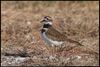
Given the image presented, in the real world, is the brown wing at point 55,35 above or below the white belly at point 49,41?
above

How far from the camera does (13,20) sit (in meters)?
12.7

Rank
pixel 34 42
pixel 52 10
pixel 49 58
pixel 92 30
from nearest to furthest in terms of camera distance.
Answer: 1. pixel 49 58
2. pixel 34 42
3. pixel 92 30
4. pixel 52 10

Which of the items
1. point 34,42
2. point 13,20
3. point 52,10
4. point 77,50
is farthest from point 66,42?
point 52,10

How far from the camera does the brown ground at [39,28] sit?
30.7 ft

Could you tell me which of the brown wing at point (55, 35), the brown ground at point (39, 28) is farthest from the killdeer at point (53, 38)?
the brown ground at point (39, 28)

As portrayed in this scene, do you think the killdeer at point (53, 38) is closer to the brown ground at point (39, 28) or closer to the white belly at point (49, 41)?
the white belly at point (49, 41)

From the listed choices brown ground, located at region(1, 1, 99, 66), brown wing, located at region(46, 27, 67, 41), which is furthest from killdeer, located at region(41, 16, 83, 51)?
brown ground, located at region(1, 1, 99, 66)

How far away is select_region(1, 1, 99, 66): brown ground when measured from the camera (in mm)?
9359

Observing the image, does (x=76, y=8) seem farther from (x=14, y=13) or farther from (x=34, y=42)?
(x=34, y=42)

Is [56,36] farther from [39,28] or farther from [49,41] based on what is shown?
[39,28]

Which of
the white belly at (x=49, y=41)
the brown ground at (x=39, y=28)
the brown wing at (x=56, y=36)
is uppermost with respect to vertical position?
the brown wing at (x=56, y=36)

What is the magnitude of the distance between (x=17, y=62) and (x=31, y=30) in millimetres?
2668

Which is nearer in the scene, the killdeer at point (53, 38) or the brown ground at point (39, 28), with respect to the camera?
the brown ground at point (39, 28)

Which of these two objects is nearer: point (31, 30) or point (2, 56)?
point (2, 56)
